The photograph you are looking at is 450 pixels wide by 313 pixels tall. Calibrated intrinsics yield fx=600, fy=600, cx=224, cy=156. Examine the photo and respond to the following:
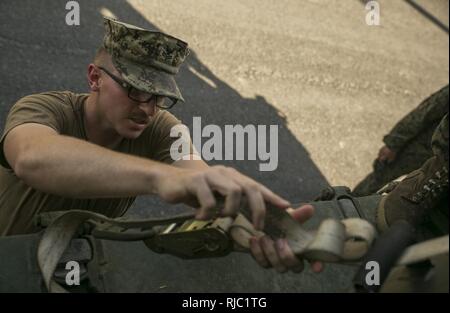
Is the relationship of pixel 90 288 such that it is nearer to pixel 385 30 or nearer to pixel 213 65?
pixel 213 65

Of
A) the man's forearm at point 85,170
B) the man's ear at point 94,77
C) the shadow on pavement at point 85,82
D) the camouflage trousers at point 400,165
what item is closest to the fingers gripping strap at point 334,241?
the man's forearm at point 85,170

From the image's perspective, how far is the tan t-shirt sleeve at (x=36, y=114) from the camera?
89.7 inches

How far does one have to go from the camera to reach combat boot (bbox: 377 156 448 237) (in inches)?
86.0

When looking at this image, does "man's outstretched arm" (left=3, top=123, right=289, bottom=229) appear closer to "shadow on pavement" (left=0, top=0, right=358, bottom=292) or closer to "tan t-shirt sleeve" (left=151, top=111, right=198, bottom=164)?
"tan t-shirt sleeve" (left=151, top=111, right=198, bottom=164)

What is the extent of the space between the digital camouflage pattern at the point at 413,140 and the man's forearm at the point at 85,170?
7.77 ft

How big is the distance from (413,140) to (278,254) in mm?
2517

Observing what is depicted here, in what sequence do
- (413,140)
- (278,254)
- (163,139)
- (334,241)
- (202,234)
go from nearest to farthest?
(334,241) < (278,254) < (202,234) < (163,139) < (413,140)

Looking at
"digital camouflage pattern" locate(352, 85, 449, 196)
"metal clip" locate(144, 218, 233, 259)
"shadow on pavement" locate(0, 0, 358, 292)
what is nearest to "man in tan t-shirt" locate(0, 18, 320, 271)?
"metal clip" locate(144, 218, 233, 259)

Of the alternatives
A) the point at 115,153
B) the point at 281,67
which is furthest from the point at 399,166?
the point at 281,67

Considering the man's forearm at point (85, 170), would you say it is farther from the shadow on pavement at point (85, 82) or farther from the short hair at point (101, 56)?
the shadow on pavement at point (85, 82)

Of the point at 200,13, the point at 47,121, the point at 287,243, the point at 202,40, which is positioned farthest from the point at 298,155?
the point at 287,243

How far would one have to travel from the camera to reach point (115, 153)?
71.1 inches

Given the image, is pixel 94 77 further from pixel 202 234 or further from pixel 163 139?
pixel 202 234

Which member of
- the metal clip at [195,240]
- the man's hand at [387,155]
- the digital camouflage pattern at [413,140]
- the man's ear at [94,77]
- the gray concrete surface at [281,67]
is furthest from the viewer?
the gray concrete surface at [281,67]
